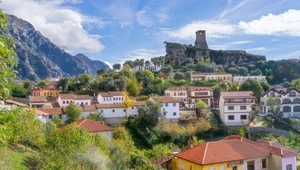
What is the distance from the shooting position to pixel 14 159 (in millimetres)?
22578

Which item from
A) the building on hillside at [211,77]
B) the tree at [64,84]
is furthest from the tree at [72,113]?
the building on hillside at [211,77]

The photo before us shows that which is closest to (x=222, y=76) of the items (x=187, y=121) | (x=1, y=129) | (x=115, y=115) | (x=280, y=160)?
(x=187, y=121)

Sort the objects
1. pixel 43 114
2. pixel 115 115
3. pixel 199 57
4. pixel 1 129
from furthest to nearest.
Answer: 1. pixel 199 57
2. pixel 115 115
3. pixel 43 114
4. pixel 1 129

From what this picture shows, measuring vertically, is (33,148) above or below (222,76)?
below

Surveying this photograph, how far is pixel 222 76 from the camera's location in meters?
81.3

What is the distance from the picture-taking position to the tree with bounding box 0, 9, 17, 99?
569cm

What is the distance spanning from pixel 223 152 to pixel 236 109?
25527mm

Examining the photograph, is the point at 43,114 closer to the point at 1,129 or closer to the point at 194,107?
the point at 194,107

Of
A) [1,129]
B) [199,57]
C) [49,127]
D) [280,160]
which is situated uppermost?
[199,57]

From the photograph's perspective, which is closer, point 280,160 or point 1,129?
point 1,129

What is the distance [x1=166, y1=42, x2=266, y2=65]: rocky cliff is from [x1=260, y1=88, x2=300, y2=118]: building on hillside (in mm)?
51130

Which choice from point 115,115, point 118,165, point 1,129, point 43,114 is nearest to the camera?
point 1,129

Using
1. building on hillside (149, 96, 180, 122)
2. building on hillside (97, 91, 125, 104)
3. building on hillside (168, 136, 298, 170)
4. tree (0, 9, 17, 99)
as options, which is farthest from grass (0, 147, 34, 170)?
building on hillside (97, 91, 125, 104)

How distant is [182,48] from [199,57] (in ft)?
20.8
